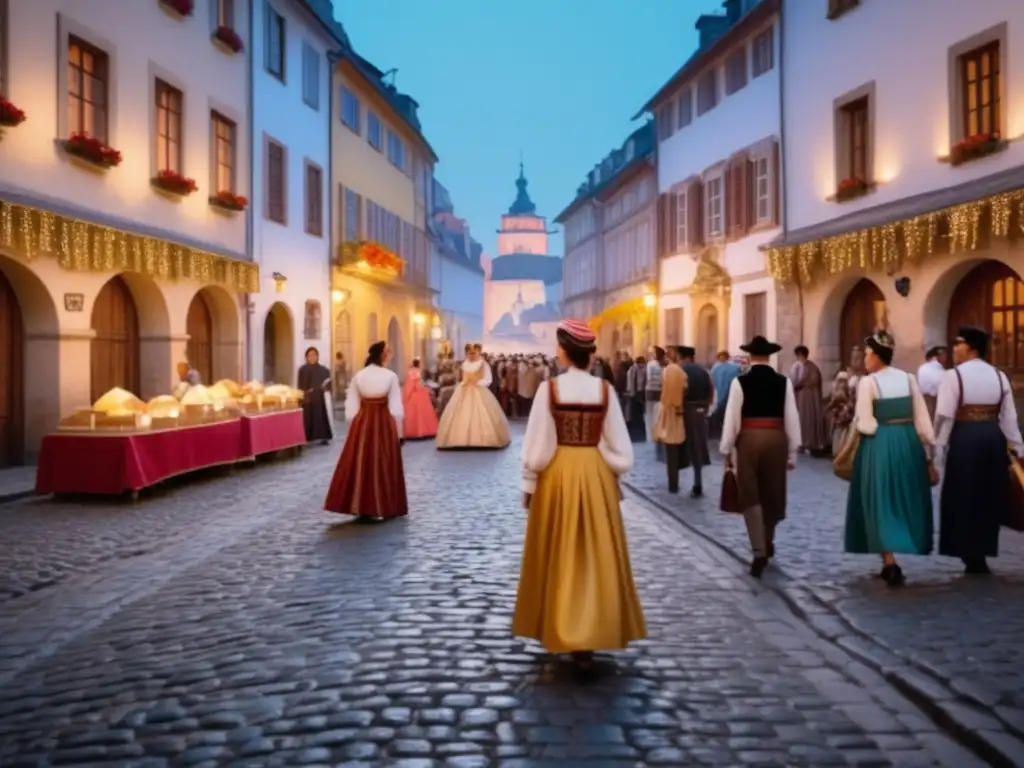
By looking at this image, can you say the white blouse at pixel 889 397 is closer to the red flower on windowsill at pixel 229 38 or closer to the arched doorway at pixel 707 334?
the red flower on windowsill at pixel 229 38

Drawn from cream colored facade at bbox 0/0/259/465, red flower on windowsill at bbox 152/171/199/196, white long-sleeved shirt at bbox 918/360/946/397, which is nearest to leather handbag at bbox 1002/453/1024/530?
white long-sleeved shirt at bbox 918/360/946/397

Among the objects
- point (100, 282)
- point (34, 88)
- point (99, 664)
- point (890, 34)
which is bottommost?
point (99, 664)

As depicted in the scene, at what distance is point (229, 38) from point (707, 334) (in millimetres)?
14254

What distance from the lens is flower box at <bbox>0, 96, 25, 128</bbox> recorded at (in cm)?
1432

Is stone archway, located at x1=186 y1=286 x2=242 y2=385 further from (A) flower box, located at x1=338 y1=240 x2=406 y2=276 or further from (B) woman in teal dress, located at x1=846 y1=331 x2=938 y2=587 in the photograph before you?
(B) woman in teal dress, located at x1=846 y1=331 x2=938 y2=587

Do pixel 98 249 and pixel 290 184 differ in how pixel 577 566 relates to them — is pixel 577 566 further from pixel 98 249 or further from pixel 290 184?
pixel 290 184

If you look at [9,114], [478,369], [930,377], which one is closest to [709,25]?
[478,369]

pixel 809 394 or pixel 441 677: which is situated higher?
pixel 809 394

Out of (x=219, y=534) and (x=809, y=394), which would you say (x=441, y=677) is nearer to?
(x=219, y=534)

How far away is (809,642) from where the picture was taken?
6242 millimetres

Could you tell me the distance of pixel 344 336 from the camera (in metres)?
32.1

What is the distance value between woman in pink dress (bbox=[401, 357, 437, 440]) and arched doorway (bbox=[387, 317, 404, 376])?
47.9 ft

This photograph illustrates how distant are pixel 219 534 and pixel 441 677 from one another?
546cm

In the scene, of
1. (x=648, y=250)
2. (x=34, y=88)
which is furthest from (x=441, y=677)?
(x=648, y=250)
